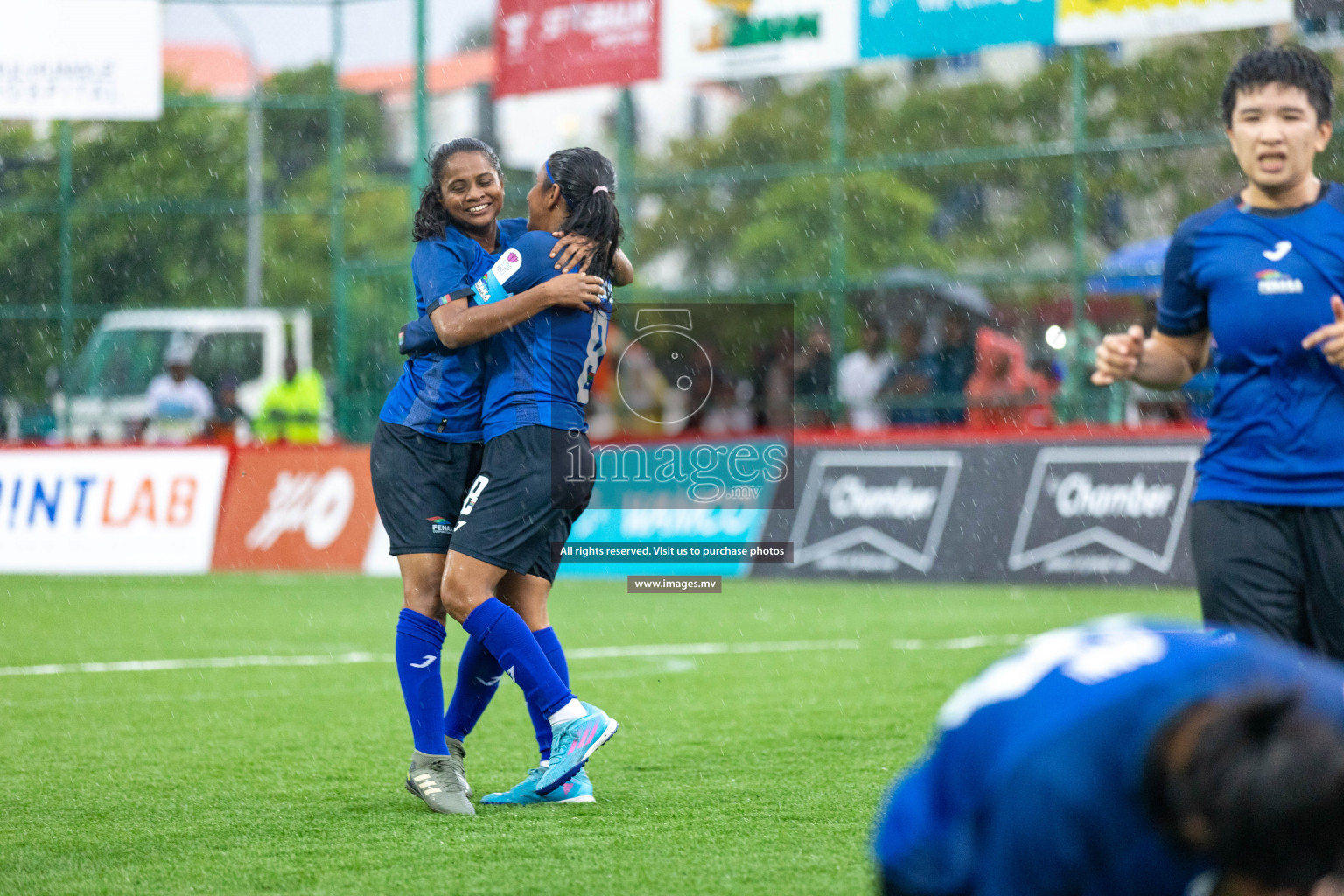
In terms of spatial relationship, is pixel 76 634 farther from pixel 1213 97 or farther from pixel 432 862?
pixel 1213 97

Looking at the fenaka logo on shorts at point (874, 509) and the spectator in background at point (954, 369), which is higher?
the spectator in background at point (954, 369)

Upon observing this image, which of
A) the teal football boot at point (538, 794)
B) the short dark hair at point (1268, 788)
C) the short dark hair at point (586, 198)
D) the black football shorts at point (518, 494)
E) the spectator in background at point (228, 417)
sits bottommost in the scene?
the spectator in background at point (228, 417)

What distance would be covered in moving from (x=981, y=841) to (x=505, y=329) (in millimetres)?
3569

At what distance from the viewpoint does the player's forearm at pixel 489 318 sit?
5.38 metres

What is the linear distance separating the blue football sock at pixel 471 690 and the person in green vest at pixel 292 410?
13190 millimetres

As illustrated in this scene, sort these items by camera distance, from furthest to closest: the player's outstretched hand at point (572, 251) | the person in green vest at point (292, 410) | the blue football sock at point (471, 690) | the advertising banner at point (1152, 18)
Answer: the person in green vest at point (292, 410) → the advertising banner at point (1152, 18) → the blue football sock at point (471, 690) → the player's outstretched hand at point (572, 251)

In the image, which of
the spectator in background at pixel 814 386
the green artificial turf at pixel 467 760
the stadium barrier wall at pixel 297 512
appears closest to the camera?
the green artificial turf at pixel 467 760

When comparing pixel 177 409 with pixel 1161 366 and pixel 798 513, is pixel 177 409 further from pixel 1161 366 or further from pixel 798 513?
pixel 1161 366

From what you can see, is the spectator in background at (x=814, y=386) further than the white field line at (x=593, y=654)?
Yes

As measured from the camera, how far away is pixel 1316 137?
13.5ft

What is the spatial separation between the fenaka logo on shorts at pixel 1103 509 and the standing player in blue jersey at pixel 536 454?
8.40 metres

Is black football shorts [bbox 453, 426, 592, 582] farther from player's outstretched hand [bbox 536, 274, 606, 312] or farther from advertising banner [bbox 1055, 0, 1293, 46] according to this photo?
advertising banner [bbox 1055, 0, 1293, 46]

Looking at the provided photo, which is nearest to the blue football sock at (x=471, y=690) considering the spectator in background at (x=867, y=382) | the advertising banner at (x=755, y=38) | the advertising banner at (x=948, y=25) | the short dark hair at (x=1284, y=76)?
the short dark hair at (x=1284, y=76)

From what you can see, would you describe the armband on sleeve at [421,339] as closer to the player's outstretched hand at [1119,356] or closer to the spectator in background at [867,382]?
the player's outstretched hand at [1119,356]
